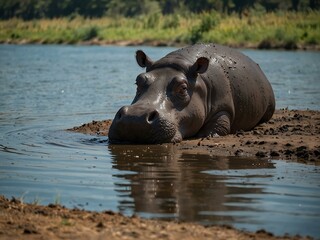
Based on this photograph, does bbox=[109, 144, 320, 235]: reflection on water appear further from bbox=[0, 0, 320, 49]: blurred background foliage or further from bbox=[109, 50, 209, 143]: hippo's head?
bbox=[0, 0, 320, 49]: blurred background foliage

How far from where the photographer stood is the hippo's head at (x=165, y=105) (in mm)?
10219

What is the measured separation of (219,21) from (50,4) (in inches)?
1759

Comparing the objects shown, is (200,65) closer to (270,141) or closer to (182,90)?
(182,90)

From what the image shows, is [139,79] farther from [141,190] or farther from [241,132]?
[141,190]

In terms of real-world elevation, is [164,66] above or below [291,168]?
above

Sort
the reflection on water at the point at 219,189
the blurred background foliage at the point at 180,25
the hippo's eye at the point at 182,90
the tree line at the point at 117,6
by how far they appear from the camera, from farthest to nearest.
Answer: the tree line at the point at 117,6
the blurred background foliage at the point at 180,25
the hippo's eye at the point at 182,90
the reflection on water at the point at 219,189

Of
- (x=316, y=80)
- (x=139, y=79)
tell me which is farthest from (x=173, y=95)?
(x=316, y=80)

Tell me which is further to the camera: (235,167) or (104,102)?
(104,102)

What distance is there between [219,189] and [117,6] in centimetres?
7505

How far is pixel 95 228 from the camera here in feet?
19.3

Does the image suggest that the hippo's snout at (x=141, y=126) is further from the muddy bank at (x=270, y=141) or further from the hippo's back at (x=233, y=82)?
the hippo's back at (x=233, y=82)

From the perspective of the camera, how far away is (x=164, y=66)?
1121cm

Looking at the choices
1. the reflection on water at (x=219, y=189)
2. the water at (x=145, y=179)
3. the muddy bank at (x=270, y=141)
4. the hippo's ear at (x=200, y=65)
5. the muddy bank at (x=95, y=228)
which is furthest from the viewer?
the hippo's ear at (x=200, y=65)

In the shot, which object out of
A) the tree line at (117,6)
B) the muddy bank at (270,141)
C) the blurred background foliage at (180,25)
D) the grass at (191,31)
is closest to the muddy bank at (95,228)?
the muddy bank at (270,141)
